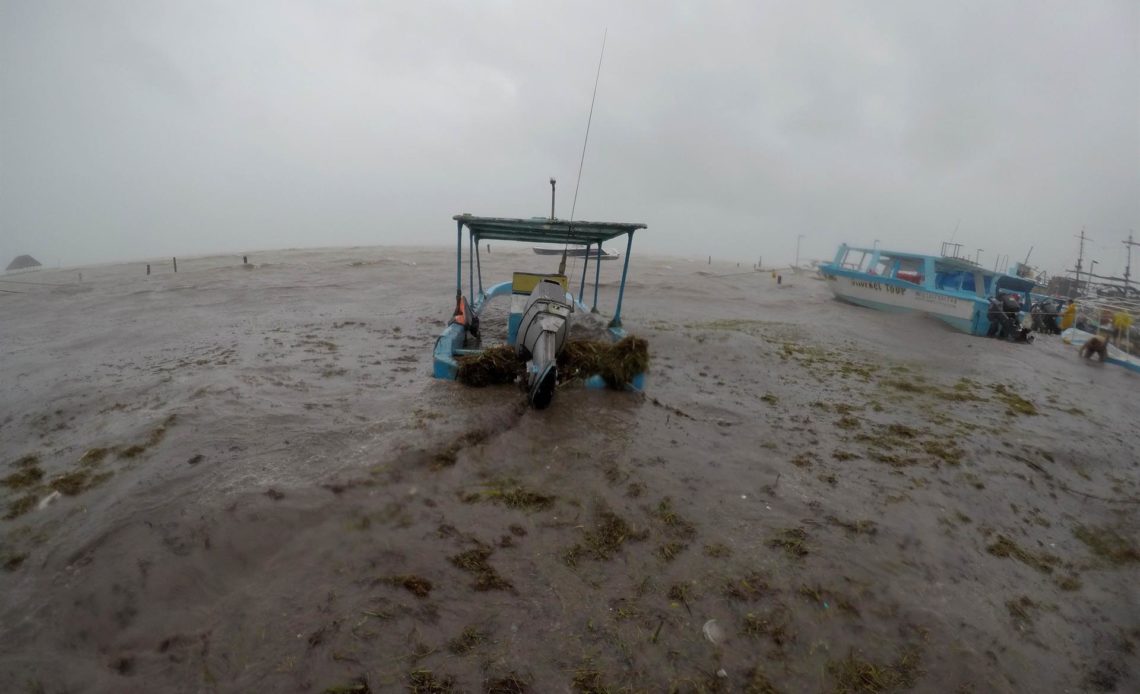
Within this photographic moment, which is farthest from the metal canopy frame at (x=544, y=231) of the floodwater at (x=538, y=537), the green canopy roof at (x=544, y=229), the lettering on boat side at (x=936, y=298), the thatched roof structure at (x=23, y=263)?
the thatched roof structure at (x=23, y=263)

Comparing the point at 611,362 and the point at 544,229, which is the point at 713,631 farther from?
the point at 544,229

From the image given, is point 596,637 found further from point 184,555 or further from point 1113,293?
point 1113,293

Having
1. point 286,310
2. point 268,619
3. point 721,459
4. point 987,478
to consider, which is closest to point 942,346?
point 987,478

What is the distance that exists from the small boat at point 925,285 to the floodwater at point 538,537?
10.2 metres

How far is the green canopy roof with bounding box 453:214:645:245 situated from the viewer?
24.0 feet

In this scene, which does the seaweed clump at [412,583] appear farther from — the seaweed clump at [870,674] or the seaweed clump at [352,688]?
the seaweed clump at [870,674]

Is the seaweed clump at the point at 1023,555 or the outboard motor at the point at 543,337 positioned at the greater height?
the outboard motor at the point at 543,337

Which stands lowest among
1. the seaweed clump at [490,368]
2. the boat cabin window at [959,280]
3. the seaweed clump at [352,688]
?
the seaweed clump at [352,688]

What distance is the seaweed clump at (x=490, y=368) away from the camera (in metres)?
6.04

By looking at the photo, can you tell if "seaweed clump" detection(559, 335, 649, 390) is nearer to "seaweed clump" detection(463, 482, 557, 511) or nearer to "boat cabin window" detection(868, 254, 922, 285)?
"seaweed clump" detection(463, 482, 557, 511)

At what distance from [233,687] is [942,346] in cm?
1540

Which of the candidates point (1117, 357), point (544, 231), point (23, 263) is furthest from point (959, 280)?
point (23, 263)

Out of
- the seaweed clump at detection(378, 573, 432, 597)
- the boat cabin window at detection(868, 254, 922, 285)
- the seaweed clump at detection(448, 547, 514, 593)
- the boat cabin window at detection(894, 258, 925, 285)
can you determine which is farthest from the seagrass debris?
the boat cabin window at detection(868, 254, 922, 285)

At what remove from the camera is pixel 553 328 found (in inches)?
210
